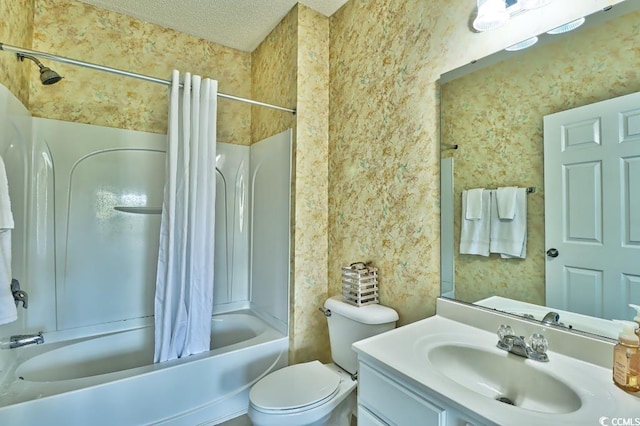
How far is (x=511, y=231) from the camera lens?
115 cm

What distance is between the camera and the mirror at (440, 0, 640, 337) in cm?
92

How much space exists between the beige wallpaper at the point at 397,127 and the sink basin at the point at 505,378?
355mm

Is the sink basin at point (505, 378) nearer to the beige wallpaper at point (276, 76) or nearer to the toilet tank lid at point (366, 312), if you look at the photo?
the toilet tank lid at point (366, 312)

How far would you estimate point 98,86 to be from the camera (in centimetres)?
205

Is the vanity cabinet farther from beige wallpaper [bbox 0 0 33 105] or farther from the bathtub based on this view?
beige wallpaper [bbox 0 0 33 105]

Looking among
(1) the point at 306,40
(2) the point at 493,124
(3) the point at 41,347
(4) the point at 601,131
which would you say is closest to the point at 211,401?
(3) the point at 41,347

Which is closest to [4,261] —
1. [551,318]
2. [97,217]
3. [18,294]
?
[18,294]

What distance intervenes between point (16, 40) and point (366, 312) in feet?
7.89

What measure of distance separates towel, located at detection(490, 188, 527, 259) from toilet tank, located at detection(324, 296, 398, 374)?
0.60m

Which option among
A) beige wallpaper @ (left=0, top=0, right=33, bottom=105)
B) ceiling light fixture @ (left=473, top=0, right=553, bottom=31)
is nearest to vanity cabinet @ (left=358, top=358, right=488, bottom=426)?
ceiling light fixture @ (left=473, top=0, right=553, bottom=31)

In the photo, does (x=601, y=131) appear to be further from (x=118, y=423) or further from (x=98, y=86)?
(x=98, y=86)

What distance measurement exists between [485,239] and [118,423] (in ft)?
6.21

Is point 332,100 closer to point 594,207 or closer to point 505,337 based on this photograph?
point 594,207

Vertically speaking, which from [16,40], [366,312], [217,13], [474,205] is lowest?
[366,312]
